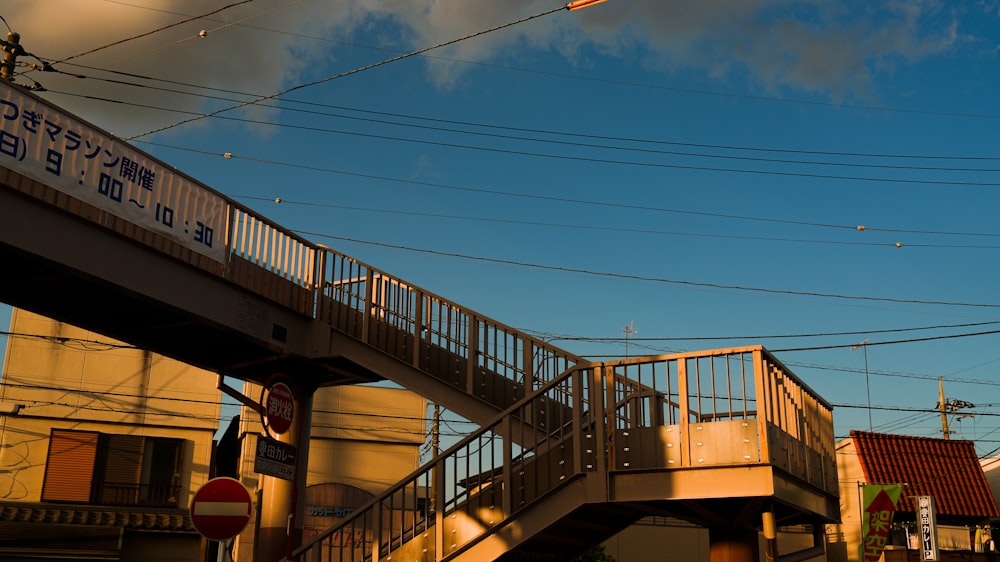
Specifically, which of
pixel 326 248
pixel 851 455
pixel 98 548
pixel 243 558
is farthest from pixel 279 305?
pixel 851 455

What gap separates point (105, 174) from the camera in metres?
11.9

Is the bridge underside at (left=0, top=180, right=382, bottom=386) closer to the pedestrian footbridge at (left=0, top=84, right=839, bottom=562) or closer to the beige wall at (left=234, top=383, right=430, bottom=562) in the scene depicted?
the pedestrian footbridge at (left=0, top=84, right=839, bottom=562)

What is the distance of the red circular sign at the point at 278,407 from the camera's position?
40.2 feet

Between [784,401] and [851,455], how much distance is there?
26.5 metres

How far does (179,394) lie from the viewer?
3294cm

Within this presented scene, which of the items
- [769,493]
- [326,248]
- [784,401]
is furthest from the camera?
[326,248]

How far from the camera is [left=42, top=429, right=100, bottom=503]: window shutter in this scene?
98.1ft

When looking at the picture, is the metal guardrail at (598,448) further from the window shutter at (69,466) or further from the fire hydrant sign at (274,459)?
the window shutter at (69,466)

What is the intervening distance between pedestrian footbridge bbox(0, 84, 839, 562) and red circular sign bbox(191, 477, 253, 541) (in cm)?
313

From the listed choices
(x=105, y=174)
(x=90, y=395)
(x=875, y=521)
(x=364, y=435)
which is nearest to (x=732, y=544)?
(x=105, y=174)

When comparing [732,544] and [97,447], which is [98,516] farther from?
[732,544]

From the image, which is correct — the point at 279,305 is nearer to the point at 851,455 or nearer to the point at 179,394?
the point at 179,394

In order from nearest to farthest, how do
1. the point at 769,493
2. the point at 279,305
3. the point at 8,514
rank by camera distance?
the point at 769,493, the point at 279,305, the point at 8,514

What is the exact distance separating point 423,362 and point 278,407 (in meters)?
3.19
